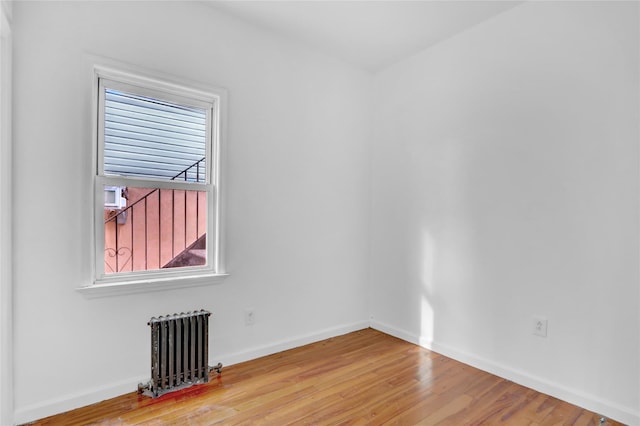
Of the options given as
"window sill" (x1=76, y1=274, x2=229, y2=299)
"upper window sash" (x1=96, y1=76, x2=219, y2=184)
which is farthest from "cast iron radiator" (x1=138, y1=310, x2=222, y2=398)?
"upper window sash" (x1=96, y1=76, x2=219, y2=184)

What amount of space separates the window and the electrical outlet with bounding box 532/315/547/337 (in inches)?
92.4

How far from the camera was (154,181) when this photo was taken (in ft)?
8.21

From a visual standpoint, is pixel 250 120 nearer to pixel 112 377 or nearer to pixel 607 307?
pixel 112 377

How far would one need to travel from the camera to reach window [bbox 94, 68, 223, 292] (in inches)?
91.7

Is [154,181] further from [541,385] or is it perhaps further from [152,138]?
[541,385]

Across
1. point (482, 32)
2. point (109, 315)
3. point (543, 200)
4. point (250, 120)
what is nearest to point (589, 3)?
point (482, 32)

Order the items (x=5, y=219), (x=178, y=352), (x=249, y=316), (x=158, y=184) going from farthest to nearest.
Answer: (x=249, y=316) → (x=158, y=184) → (x=178, y=352) → (x=5, y=219)

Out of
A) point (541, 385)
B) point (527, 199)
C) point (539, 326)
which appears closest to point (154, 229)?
point (527, 199)

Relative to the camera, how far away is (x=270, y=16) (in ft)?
9.17

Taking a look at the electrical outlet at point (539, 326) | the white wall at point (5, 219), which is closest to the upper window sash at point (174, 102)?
the white wall at point (5, 219)

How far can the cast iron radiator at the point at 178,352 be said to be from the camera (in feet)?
7.69

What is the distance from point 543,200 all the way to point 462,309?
108 centimetres

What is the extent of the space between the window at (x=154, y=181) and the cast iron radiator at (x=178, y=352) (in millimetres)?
293

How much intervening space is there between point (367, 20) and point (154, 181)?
2.06 metres
